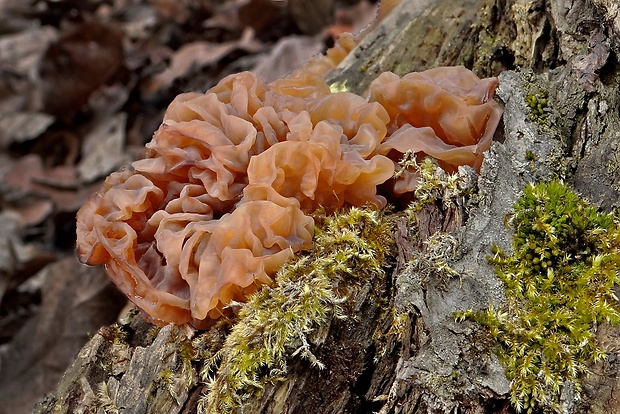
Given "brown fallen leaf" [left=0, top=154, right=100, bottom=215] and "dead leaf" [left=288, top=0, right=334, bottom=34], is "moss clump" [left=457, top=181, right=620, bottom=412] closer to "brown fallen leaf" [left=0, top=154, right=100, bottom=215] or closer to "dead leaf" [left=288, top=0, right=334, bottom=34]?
"brown fallen leaf" [left=0, top=154, right=100, bottom=215]

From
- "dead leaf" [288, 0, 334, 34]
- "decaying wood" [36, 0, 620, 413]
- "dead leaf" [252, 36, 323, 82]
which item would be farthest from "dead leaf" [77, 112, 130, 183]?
"decaying wood" [36, 0, 620, 413]

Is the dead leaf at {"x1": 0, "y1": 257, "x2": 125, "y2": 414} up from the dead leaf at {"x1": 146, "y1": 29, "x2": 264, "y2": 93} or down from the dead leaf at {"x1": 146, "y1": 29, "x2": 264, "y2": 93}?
down

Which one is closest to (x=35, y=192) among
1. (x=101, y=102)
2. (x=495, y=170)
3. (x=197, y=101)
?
(x=101, y=102)

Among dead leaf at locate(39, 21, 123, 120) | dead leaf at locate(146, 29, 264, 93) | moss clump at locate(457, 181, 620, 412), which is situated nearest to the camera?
moss clump at locate(457, 181, 620, 412)

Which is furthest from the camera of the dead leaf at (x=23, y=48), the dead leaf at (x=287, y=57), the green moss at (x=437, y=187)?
the dead leaf at (x=23, y=48)

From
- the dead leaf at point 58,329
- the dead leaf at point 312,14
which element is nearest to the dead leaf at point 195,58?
the dead leaf at point 312,14

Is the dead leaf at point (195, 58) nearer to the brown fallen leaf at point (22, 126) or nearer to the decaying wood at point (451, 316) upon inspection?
the brown fallen leaf at point (22, 126)
